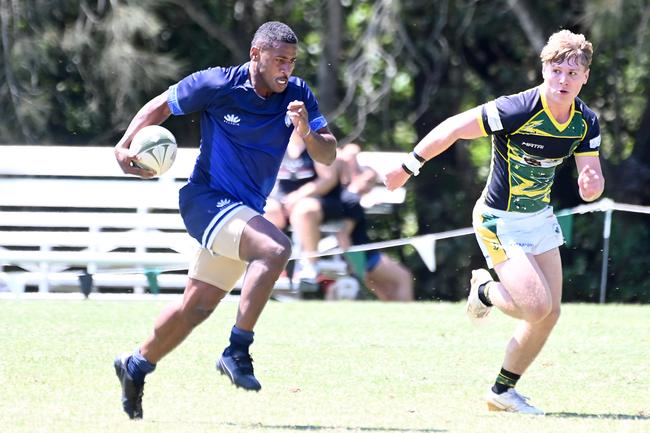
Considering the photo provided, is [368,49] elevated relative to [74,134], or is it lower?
elevated

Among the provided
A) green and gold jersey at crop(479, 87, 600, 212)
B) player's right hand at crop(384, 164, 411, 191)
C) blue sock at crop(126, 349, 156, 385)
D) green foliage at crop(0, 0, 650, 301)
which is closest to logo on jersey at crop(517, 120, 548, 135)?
green and gold jersey at crop(479, 87, 600, 212)

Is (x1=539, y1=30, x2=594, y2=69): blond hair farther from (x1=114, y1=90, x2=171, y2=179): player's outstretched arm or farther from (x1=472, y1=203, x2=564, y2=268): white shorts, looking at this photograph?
(x1=114, y1=90, x2=171, y2=179): player's outstretched arm

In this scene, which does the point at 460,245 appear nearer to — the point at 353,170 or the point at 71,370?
the point at 353,170

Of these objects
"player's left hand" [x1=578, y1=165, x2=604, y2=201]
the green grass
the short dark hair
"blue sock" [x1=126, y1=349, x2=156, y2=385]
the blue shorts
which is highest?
the short dark hair

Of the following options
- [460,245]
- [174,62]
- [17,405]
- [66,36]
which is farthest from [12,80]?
[17,405]

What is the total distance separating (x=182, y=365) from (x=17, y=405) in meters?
1.77

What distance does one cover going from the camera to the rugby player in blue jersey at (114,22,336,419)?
20.8 ft

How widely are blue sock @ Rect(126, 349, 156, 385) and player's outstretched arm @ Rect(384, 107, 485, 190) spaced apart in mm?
1535

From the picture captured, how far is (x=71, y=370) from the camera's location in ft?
26.7

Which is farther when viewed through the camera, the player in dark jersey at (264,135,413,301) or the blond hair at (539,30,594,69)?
the player in dark jersey at (264,135,413,301)

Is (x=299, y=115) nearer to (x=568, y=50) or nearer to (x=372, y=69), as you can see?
(x=568, y=50)

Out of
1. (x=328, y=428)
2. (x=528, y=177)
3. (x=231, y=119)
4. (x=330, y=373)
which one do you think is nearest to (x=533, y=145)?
(x=528, y=177)

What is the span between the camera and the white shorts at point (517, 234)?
6875 millimetres

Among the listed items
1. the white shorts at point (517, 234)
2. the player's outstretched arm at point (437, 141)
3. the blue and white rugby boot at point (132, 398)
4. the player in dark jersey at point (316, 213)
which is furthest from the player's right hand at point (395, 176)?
the player in dark jersey at point (316, 213)
